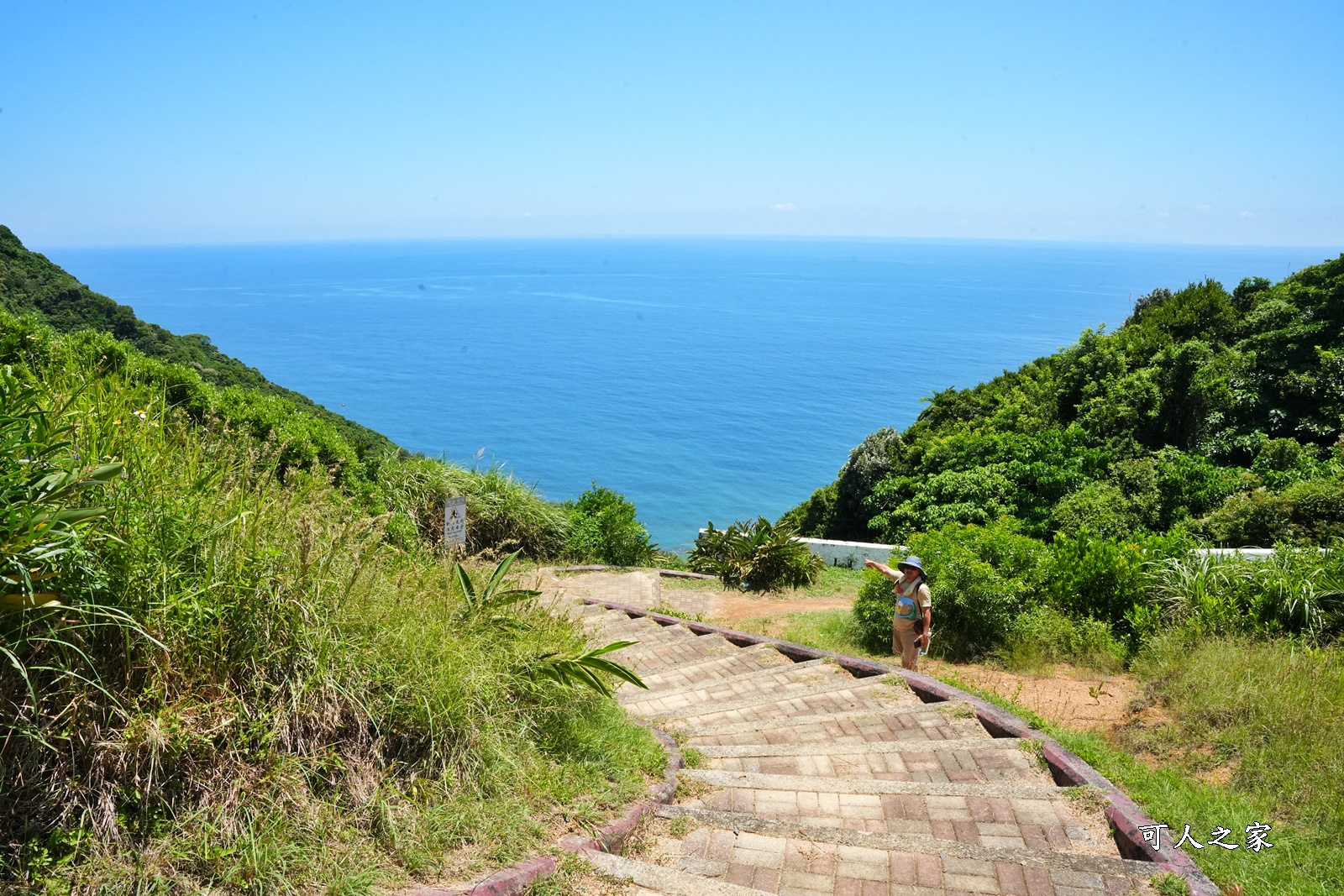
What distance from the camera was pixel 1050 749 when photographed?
5586 millimetres

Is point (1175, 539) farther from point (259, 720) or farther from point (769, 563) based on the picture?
point (259, 720)

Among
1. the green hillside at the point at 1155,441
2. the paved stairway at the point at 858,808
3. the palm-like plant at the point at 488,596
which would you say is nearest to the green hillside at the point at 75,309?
the green hillside at the point at 1155,441

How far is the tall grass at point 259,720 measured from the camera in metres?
3.42

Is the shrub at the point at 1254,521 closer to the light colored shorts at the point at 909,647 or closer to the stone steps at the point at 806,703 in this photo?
the light colored shorts at the point at 909,647

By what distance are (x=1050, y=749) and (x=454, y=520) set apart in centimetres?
644

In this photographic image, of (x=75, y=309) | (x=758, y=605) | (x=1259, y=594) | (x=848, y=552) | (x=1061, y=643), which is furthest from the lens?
(x=75, y=309)

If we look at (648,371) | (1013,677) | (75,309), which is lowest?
(648,371)

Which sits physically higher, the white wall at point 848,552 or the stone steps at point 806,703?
the stone steps at point 806,703

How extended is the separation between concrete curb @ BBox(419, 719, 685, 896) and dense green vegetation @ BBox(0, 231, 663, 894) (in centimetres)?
11

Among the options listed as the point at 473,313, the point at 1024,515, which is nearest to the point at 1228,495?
the point at 1024,515

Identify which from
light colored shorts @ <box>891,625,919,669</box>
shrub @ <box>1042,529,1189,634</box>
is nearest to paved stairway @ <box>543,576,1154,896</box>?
light colored shorts @ <box>891,625,919,669</box>

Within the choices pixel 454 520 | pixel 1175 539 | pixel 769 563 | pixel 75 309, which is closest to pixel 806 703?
pixel 454 520

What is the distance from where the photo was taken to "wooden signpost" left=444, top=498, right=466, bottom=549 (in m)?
9.42

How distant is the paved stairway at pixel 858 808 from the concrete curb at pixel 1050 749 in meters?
A: 0.09
